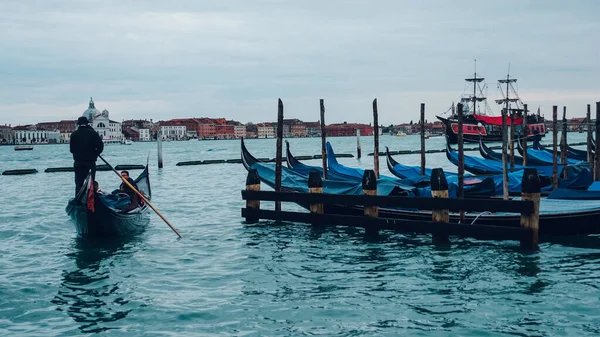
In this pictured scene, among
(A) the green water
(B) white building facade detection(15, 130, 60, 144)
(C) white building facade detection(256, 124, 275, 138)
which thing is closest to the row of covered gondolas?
(A) the green water

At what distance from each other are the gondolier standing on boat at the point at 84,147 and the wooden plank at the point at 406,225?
3.15 m

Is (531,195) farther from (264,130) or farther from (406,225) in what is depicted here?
(264,130)

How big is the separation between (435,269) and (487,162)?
10.3 m

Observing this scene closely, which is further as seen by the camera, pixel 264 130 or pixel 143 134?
pixel 264 130

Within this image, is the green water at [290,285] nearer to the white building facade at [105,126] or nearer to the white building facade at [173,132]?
the white building facade at [105,126]

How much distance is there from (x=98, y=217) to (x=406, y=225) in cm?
465

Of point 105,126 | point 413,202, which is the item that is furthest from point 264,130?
point 413,202

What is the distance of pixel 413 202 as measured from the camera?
9352mm

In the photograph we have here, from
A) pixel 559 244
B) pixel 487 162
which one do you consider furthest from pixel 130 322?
pixel 487 162

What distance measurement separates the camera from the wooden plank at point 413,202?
849cm

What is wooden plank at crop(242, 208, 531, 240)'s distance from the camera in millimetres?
8703

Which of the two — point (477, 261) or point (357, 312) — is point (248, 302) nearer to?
point (357, 312)

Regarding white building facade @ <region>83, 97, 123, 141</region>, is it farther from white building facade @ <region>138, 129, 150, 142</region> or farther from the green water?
the green water

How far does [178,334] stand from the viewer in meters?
5.88
